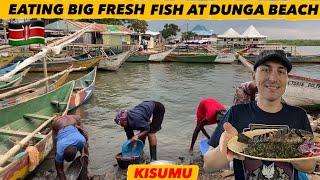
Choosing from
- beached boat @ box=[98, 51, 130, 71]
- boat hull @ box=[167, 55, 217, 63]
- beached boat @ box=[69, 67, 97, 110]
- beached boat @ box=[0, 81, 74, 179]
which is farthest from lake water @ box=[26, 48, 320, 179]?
boat hull @ box=[167, 55, 217, 63]

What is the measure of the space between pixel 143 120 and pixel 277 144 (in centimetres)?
524

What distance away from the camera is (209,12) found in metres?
4.65

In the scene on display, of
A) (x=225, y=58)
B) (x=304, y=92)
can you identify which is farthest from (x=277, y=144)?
(x=225, y=58)

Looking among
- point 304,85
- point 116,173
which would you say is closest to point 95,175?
point 116,173

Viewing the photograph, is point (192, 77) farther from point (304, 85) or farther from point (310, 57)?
point (310, 57)

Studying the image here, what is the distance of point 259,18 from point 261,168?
9.09 ft

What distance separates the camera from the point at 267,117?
2443 millimetres

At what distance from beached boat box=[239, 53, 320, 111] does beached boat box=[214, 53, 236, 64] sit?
2429 cm

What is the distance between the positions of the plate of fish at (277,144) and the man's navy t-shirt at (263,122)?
0.06 metres

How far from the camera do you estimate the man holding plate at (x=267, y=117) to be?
7.79 feet

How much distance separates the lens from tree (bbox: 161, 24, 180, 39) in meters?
82.1

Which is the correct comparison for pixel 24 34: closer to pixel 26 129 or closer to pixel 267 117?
pixel 26 129

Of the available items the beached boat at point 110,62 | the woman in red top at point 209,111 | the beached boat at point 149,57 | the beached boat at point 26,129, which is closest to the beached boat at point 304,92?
the woman in red top at point 209,111

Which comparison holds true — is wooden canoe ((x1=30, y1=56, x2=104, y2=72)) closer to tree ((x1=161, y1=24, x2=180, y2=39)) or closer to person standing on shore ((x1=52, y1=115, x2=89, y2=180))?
person standing on shore ((x1=52, y1=115, x2=89, y2=180))
